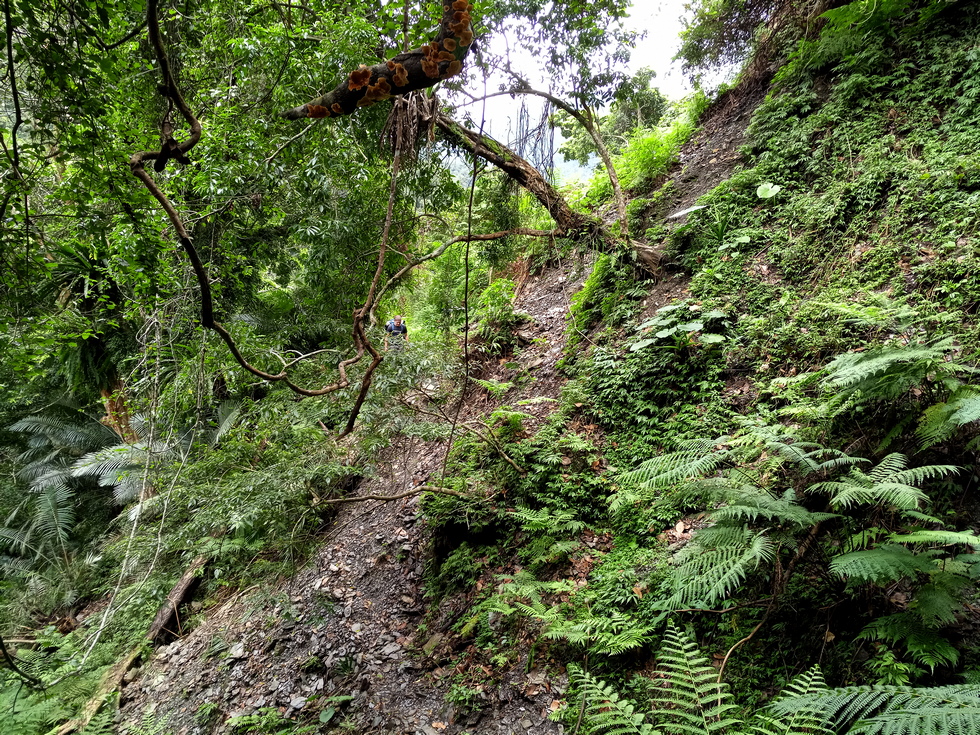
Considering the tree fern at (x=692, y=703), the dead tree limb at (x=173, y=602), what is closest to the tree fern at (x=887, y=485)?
the tree fern at (x=692, y=703)

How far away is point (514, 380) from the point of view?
19.7ft

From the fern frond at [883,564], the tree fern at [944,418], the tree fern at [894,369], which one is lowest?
the fern frond at [883,564]

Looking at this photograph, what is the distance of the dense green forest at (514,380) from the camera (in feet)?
7.31

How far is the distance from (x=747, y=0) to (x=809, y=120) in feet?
10.6

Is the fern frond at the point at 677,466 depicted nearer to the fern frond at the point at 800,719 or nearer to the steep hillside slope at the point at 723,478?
the steep hillside slope at the point at 723,478

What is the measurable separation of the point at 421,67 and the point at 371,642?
4.56 metres

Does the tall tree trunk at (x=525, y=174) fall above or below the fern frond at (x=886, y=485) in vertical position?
above

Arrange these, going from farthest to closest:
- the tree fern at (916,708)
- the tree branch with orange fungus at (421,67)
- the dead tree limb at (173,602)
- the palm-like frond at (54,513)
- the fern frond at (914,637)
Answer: the palm-like frond at (54,513) < the dead tree limb at (173,602) < the tree branch with orange fungus at (421,67) < the fern frond at (914,637) < the tree fern at (916,708)

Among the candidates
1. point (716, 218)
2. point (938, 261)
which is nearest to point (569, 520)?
point (938, 261)

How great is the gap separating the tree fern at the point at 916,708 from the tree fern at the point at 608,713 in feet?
1.96

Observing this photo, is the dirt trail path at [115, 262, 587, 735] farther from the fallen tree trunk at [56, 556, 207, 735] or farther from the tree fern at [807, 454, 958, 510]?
the tree fern at [807, 454, 958, 510]

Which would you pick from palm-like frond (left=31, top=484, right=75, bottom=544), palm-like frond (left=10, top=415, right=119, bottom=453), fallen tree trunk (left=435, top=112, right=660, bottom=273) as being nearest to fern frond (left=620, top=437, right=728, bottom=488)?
fallen tree trunk (left=435, top=112, right=660, bottom=273)

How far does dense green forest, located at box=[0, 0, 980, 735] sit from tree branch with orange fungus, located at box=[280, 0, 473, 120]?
0.05 feet

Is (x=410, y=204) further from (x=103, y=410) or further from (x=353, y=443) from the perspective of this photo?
(x=103, y=410)
